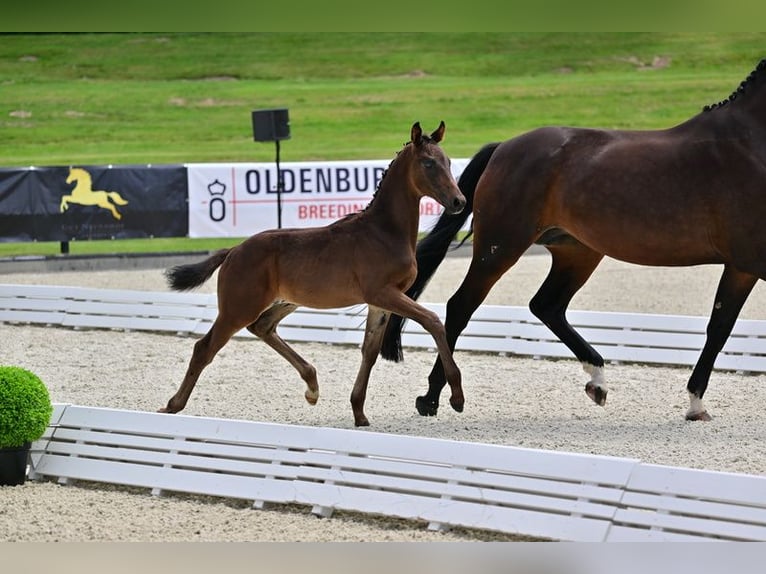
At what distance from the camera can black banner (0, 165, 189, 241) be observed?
61.1 ft

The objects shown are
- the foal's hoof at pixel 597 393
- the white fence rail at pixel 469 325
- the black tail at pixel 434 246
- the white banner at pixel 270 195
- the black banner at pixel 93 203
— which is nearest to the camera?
the black tail at pixel 434 246

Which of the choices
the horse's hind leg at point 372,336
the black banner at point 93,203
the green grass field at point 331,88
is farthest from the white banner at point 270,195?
the horse's hind leg at point 372,336

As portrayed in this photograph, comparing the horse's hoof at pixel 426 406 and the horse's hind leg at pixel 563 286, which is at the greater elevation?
the horse's hind leg at pixel 563 286

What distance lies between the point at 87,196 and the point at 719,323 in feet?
43.3

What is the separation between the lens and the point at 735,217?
279 inches

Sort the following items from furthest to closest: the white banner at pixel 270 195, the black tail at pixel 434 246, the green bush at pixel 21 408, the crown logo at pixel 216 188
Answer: the crown logo at pixel 216 188, the white banner at pixel 270 195, the black tail at pixel 434 246, the green bush at pixel 21 408

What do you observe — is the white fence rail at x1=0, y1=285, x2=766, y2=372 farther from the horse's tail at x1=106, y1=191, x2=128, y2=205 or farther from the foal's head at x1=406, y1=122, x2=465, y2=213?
the horse's tail at x1=106, y1=191, x2=128, y2=205

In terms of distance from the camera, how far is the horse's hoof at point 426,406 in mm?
7793

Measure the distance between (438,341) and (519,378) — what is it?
285 cm

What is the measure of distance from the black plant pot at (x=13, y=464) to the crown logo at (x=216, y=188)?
493 inches

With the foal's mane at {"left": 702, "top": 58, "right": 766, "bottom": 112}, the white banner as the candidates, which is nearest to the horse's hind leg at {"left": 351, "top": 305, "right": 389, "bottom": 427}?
the foal's mane at {"left": 702, "top": 58, "right": 766, "bottom": 112}

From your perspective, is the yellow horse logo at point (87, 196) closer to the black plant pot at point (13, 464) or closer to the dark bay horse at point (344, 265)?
the dark bay horse at point (344, 265)

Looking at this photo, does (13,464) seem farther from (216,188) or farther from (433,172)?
(216,188)

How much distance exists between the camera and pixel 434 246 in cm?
809
